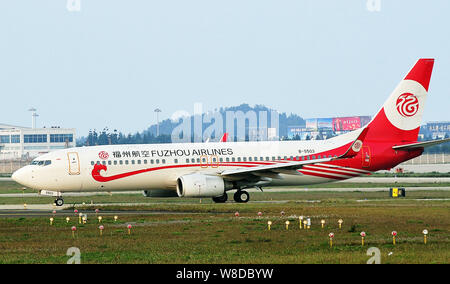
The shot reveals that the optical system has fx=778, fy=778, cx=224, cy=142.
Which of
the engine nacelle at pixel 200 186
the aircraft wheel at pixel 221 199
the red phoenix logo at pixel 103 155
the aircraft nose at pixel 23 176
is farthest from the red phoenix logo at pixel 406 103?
the aircraft nose at pixel 23 176

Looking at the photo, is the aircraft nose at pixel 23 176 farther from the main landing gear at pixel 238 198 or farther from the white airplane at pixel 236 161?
the main landing gear at pixel 238 198

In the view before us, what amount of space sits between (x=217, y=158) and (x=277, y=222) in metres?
15.2

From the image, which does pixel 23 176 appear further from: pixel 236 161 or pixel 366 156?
pixel 366 156

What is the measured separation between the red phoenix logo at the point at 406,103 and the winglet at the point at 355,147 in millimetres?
3643

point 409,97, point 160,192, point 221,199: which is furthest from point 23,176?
A: point 409,97

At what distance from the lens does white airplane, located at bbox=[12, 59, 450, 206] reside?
46.7 m

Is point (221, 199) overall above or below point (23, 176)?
below

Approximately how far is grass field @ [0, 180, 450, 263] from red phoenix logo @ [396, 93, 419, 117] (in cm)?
926

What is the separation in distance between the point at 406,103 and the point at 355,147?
4.96m

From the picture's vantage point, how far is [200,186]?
150 feet

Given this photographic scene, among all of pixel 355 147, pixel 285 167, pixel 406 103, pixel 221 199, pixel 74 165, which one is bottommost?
pixel 221 199

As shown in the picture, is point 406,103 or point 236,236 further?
point 406,103

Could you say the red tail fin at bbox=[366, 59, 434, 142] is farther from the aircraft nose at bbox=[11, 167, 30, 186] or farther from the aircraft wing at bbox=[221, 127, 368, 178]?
the aircraft nose at bbox=[11, 167, 30, 186]

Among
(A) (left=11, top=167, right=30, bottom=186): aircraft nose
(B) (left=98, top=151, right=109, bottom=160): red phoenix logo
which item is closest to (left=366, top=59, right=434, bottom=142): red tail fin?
(B) (left=98, top=151, right=109, bottom=160): red phoenix logo
